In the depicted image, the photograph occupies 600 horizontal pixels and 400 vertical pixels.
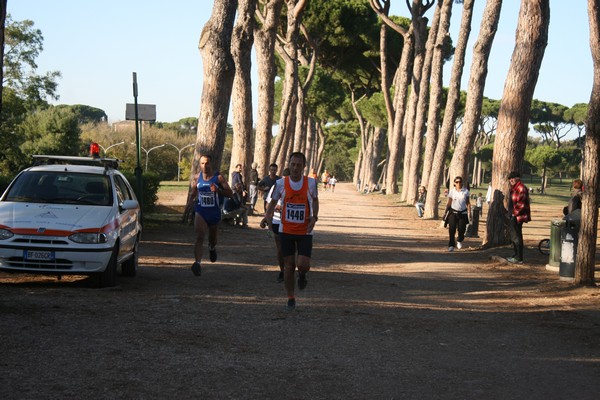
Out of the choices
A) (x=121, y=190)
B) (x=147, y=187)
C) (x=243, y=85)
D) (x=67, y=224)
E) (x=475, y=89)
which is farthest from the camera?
(x=475, y=89)

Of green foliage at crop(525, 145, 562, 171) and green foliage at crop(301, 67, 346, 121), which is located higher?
green foliage at crop(301, 67, 346, 121)

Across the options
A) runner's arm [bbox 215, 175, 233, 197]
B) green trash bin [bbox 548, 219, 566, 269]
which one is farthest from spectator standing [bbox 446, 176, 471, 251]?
runner's arm [bbox 215, 175, 233, 197]

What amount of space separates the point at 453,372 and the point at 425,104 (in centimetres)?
3768

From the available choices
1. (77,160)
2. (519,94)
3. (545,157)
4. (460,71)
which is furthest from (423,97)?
(545,157)

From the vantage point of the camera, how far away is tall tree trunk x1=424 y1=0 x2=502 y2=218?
2717cm

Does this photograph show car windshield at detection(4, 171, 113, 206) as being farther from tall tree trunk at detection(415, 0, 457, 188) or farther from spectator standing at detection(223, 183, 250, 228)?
tall tree trunk at detection(415, 0, 457, 188)

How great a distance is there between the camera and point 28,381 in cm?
647

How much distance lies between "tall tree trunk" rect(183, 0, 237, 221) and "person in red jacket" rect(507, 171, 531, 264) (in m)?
7.56

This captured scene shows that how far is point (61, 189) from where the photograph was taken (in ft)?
41.0

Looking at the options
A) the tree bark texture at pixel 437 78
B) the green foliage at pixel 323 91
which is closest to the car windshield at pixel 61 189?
the tree bark texture at pixel 437 78

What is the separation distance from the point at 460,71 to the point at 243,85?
31.3ft

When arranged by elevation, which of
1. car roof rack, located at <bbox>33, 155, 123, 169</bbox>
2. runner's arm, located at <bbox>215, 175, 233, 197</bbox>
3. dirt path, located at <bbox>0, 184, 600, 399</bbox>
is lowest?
dirt path, located at <bbox>0, 184, 600, 399</bbox>

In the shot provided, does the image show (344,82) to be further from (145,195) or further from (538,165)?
(145,195)

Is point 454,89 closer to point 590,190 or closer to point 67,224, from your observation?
point 590,190
